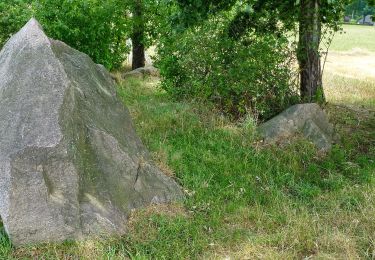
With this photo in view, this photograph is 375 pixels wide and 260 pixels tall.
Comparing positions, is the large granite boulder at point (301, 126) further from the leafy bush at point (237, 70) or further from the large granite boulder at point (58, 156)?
the large granite boulder at point (58, 156)

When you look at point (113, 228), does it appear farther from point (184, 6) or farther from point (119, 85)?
point (119, 85)

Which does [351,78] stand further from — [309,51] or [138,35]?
[309,51]

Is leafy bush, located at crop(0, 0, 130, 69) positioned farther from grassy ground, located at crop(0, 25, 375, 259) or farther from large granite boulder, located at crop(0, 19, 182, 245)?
large granite boulder, located at crop(0, 19, 182, 245)

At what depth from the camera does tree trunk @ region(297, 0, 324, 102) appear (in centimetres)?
824

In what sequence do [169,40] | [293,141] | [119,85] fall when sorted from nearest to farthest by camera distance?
[293,141], [169,40], [119,85]

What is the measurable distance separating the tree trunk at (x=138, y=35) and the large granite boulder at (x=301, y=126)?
18.9 feet

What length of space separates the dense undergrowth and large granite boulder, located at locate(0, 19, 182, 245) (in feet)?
0.68

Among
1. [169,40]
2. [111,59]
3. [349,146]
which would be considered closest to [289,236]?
[349,146]

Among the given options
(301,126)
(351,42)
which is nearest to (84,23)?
(301,126)

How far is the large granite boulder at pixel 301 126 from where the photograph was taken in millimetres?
7023

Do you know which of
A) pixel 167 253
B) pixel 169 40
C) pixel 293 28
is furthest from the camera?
pixel 169 40

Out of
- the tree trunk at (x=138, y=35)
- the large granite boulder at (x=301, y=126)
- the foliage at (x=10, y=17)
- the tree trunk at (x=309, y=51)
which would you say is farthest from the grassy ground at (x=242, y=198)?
the tree trunk at (x=138, y=35)

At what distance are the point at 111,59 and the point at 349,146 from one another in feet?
19.5

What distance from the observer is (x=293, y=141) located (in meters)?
6.95
